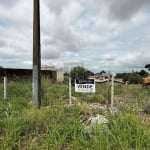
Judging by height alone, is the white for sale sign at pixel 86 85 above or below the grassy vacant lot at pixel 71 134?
above

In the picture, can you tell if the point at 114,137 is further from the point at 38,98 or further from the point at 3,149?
the point at 38,98

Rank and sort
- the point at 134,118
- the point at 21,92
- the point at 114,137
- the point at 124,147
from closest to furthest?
the point at 124,147, the point at 114,137, the point at 134,118, the point at 21,92

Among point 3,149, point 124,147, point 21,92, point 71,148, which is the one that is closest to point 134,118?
point 124,147

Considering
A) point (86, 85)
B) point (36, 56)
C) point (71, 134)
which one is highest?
point (36, 56)

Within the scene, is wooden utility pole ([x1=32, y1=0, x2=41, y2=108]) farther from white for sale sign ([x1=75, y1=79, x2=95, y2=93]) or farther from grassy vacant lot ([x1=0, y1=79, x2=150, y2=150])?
grassy vacant lot ([x1=0, y1=79, x2=150, y2=150])

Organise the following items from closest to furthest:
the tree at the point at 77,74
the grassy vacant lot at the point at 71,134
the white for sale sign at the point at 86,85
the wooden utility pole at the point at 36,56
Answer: the grassy vacant lot at the point at 71,134 < the wooden utility pole at the point at 36,56 < the white for sale sign at the point at 86,85 < the tree at the point at 77,74

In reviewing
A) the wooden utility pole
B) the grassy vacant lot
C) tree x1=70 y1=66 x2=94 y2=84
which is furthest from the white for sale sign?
the grassy vacant lot

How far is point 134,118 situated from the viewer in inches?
222

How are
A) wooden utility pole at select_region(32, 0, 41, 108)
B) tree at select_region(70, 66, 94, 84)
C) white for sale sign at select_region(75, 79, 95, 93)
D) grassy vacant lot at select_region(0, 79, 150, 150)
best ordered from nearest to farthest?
grassy vacant lot at select_region(0, 79, 150, 150) < wooden utility pole at select_region(32, 0, 41, 108) < white for sale sign at select_region(75, 79, 95, 93) < tree at select_region(70, 66, 94, 84)

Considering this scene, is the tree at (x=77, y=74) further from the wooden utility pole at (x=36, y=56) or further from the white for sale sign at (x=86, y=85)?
the wooden utility pole at (x=36, y=56)

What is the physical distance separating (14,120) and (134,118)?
8.05 ft

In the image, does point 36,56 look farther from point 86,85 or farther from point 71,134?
point 71,134

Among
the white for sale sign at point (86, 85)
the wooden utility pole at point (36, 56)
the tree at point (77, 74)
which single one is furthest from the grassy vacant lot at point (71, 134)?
the tree at point (77, 74)

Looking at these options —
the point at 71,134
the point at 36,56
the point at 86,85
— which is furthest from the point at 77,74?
the point at 71,134
